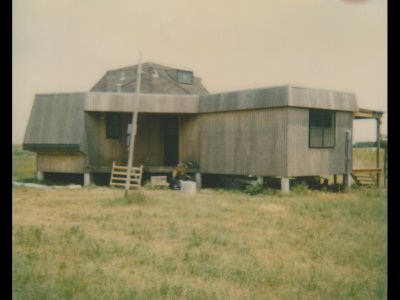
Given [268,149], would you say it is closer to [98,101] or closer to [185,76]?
[98,101]

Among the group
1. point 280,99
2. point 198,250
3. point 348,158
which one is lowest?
point 198,250

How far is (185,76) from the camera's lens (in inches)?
1164

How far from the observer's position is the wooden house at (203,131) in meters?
17.3

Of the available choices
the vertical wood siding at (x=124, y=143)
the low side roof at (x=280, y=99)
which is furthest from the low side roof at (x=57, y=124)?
the low side roof at (x=280, y=99)

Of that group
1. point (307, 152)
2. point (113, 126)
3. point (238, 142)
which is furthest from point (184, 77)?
point (307, 152)

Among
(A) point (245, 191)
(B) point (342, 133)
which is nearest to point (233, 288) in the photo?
(A) point (245, 191)

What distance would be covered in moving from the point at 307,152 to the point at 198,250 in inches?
424

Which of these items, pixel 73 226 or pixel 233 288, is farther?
pixel 73 226

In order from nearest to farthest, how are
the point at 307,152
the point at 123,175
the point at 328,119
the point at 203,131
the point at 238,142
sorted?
the point at 307,152
the point at 238,142
the point at 328,119
the point at 123,175
the point at 203,131

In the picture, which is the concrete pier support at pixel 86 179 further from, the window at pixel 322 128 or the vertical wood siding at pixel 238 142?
the window at pixel 322 128

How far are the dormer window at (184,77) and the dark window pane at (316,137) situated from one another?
1311cm

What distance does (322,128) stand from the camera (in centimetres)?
1838

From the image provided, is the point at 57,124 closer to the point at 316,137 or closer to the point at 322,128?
the point at 316,137

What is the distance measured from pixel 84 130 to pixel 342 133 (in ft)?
37.5
